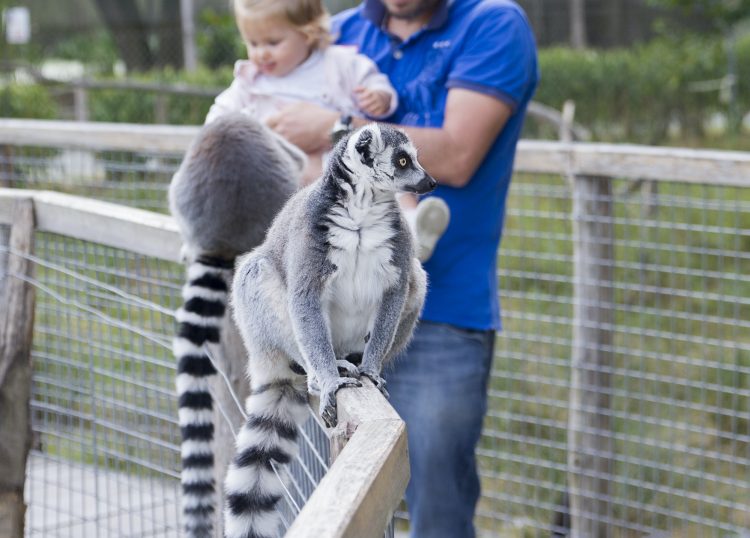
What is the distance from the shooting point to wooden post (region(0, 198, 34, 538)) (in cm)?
263

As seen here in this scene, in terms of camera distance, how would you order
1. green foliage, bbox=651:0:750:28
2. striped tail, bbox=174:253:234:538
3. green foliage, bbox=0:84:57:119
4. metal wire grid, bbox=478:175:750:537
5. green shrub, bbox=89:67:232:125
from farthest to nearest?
green shrub, bbox=89:67:232:125 < green foliage, bbox=0:84:57:119 < green foliage, bbox=651:0:750:28 < metal wire grid, bbox=478:175:750:537 < striped tail, bbox=174:253:234:538

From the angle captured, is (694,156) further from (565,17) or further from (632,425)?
(565,17)

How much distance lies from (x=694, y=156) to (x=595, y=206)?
20.6 inches

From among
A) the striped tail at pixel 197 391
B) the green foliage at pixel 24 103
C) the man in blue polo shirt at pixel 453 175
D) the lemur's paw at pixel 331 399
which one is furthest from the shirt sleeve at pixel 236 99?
the green foliage at pixel 24 103

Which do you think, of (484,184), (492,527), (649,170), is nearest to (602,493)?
(492,527)

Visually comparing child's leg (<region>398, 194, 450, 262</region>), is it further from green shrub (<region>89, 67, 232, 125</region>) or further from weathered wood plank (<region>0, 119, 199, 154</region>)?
green shrub (<region>89, 67, 232, 125</region>)

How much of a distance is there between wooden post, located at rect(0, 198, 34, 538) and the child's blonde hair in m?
0.77

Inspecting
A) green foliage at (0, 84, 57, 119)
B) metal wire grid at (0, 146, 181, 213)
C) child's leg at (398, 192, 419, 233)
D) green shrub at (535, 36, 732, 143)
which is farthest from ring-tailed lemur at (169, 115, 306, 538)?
green shrub at (535, 36, 732, 143)

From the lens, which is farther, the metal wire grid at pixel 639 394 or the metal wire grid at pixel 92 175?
the metal wire grid at pixel 92 175

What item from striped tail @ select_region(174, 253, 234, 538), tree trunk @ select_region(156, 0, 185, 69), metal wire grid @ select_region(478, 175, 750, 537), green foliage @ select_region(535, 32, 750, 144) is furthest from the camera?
tree trunk @ select_region(156, 0, 185, 69)

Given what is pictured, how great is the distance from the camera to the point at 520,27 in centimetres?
235

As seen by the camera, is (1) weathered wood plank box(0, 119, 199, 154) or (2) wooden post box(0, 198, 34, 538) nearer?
(2) wooden post box(0, 198, 34, 538)

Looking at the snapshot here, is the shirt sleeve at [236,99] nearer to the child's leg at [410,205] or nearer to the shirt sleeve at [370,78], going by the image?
the shirt sleeve at [370,78]

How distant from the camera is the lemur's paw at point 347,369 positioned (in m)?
1.70
